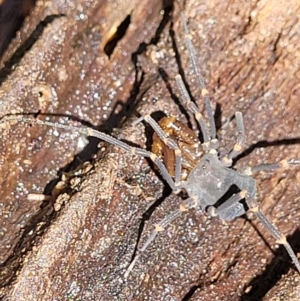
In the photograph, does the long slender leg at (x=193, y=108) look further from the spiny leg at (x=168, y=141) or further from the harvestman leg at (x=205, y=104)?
the spiny leg at (x=168, y=141)

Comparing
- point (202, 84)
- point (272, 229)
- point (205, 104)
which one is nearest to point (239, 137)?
point (205, 104)

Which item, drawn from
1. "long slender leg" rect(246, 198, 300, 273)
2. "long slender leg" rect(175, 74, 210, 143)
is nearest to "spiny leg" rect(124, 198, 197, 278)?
"long slender leg" rect(246, 198, 300, 273)

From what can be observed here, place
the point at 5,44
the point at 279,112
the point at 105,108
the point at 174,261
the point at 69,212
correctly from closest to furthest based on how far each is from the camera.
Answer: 1. the point at 69,212
2. the point at 174,261
3. the point at 279,112
4. the point at 105,108
5. the point at 5,44

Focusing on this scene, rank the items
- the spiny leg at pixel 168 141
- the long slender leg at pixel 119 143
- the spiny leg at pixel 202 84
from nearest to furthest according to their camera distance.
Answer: the long slender leg at pixel 119 143 → the spiny leg at pixel 168 141 → the spiny leg at pixel 202 84

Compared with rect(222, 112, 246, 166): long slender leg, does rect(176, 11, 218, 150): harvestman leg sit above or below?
above

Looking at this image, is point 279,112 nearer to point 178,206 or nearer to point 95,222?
point 178,206

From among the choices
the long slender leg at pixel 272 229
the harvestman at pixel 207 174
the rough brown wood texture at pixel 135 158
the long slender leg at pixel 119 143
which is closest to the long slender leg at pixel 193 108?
the harvestman at pixel 207 174

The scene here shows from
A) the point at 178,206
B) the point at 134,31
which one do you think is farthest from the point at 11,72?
the point at 178,206

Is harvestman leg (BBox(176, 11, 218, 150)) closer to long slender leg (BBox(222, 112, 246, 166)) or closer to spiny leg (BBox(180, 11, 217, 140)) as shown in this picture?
spiny leg (BBox(180, 11, 217, 140))
